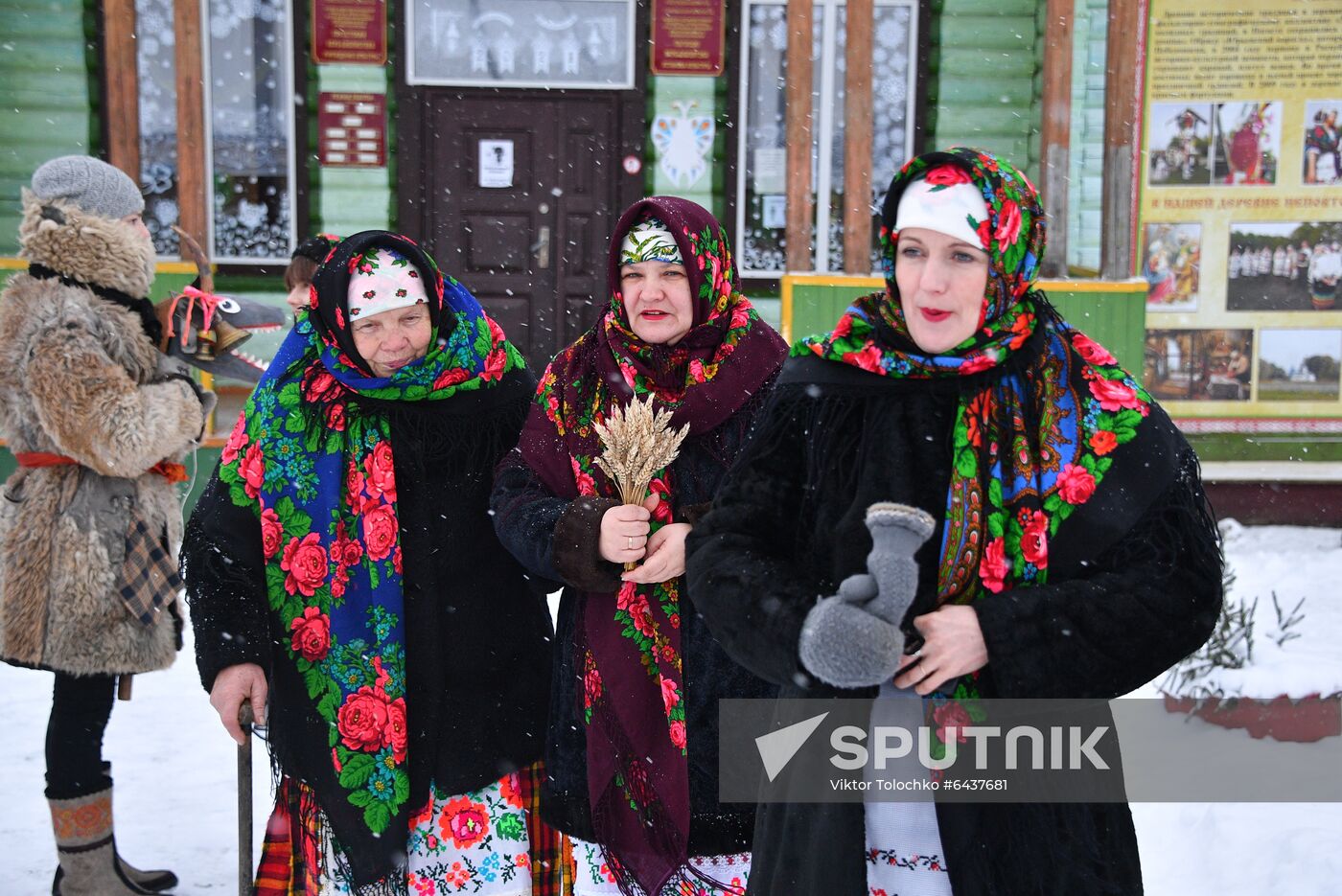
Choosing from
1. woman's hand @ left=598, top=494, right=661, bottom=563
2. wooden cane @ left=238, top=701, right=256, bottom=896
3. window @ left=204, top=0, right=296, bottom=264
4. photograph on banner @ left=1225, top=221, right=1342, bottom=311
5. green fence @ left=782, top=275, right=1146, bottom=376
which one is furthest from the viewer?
window @ left=204, top=0, right=296, bottom=264

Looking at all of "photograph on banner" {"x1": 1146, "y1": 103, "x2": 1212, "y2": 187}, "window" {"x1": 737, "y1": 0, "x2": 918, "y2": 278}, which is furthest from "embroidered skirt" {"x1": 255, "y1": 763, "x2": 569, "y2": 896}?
"photograph on banner" {"x1": 1146, "y1": 103, "x2": 1212, "y2": 187}

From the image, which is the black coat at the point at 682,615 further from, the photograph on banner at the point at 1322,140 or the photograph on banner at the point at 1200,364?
the photograph on banner at the point at 1322,140

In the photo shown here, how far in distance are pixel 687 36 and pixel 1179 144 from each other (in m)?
3.16

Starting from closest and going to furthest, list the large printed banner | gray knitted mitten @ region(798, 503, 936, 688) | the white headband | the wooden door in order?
gray knitted mitten @ region(798, 503, 936, 688) < the white headband < the large printed banner < the wooden door

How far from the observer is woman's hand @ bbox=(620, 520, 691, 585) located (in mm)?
2135

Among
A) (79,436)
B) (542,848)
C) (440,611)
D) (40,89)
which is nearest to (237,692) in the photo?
(440,611)

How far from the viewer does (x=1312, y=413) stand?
726 cm

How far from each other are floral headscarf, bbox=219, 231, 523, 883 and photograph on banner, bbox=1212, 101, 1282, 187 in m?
6.34

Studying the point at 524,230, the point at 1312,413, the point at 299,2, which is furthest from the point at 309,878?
the point at 1312,413

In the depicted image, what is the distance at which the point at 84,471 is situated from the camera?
312 cm

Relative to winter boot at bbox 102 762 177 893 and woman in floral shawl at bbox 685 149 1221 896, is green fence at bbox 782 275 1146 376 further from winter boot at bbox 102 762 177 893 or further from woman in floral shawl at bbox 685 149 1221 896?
woman in floral shawl at bbox 685 149 1221 896

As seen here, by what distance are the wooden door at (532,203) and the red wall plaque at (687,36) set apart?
0.37 metres

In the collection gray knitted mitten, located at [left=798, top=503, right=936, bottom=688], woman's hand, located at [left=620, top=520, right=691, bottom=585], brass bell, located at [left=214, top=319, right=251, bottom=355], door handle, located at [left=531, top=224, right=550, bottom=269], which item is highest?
door handle, located at [left=531, top=224, right=550, bottom=269]

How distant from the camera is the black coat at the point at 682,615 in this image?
2.14 meters
